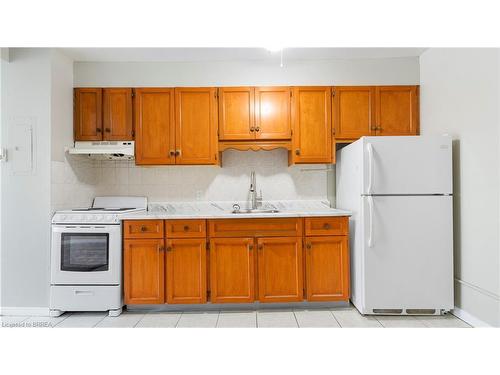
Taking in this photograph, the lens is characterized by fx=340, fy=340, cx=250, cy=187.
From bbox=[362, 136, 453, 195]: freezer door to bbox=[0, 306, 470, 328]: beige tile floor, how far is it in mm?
1060

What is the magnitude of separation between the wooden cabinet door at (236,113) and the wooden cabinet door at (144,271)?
1.27 meters

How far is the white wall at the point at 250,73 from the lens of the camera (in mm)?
3479

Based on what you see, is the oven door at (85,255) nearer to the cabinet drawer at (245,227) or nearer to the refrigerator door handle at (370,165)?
the cabinet drawer at (245,227)

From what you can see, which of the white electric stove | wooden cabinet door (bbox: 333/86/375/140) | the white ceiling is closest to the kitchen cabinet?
the white electric stove

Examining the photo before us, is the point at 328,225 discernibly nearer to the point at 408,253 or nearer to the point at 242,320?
the point at 408,253

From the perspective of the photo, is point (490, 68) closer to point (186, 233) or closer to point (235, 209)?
point (235, 209)

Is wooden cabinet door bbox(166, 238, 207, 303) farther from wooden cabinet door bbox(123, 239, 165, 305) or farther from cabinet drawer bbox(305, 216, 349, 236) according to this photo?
cabinet drawer bbox(305, 216, 349, 236)

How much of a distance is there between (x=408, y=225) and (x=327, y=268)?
2.59 ft

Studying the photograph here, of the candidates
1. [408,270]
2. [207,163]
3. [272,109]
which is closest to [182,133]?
[207,163]

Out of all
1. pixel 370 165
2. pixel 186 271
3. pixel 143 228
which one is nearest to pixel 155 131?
pixel 143 228

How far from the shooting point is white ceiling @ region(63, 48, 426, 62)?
3.25 meters

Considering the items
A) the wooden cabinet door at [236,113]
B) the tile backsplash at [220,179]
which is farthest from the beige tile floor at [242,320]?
the wooden cabinet door at [236,113]

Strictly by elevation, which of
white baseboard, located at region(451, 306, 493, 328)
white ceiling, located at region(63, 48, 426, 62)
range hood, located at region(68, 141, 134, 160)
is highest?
white ceiling, located at region(63, 48, 426, 62)

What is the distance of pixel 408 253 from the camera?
286 cm
